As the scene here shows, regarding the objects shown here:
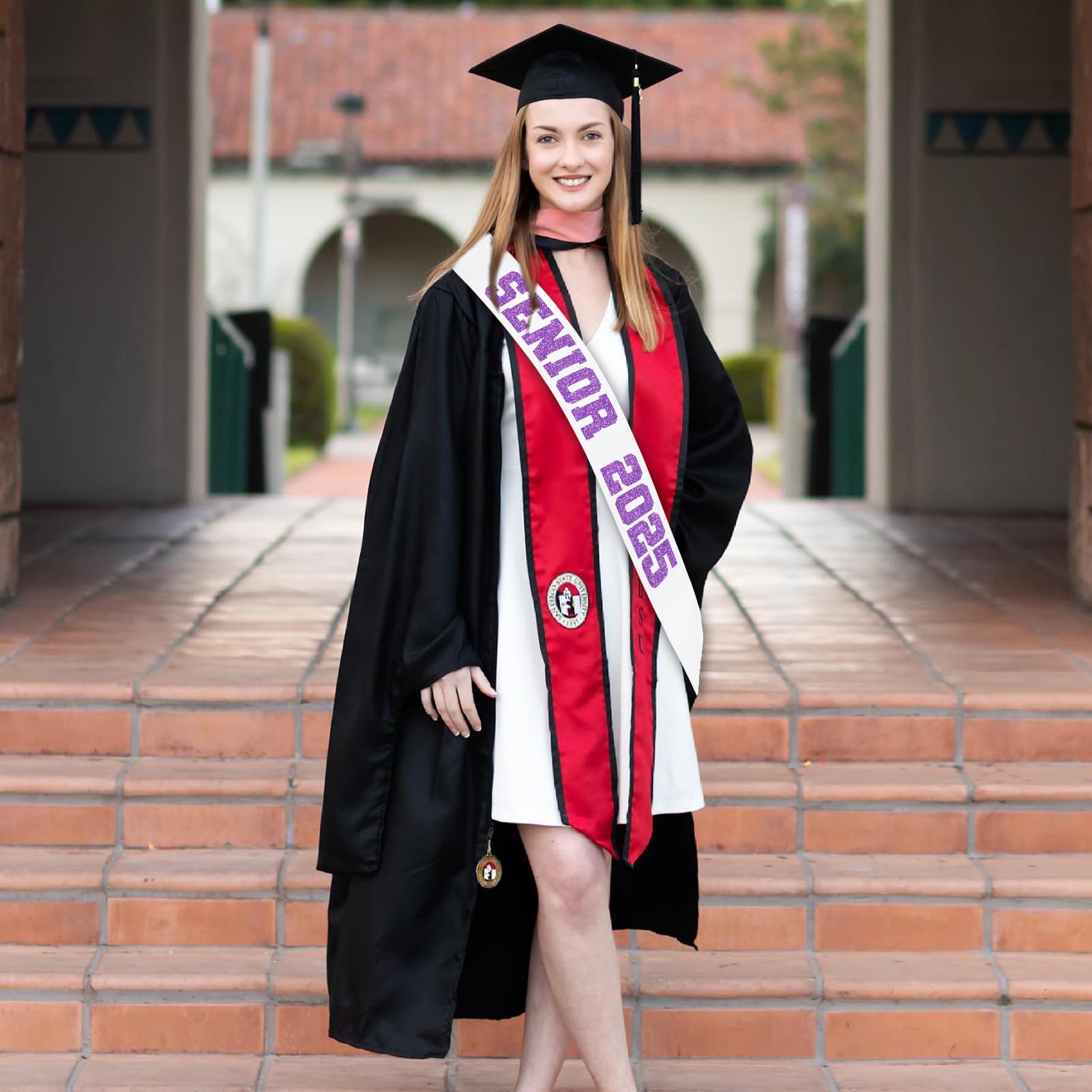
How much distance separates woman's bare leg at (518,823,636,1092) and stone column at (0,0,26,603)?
295 centimetres

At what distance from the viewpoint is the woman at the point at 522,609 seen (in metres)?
2.69

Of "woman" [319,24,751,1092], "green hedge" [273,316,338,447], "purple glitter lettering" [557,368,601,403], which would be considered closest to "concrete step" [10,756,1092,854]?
"woman" [319,24,751,1092]

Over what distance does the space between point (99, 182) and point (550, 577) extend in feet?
19.9

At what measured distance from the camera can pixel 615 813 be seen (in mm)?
2748

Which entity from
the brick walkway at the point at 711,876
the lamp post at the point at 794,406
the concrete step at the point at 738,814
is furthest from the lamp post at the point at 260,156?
the concrete step at the point at 738,814

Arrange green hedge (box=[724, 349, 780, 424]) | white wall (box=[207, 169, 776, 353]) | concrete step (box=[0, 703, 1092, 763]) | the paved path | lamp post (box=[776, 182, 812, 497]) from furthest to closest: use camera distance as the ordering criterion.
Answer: white wall (box=[207, 169, 776, 353])
green hedge (box=[724, 349, 780, 424])
the paved path
lamp post (box=[776, 182, 812, 497])
concrete step (box=[0, 703, 1092, 763])

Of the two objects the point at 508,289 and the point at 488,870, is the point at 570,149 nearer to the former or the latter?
the point at 508,289

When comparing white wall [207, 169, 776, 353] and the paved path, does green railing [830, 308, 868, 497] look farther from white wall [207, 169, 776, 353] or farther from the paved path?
white wall [207, 169, 776, 353]

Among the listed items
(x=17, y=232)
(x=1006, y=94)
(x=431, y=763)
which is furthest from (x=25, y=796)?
(x=1006, y=94)

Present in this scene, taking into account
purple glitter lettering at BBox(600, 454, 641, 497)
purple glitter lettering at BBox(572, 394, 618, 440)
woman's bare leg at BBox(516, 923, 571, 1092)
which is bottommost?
woman's bare leg at BBox(516, 923, 571, 1092)

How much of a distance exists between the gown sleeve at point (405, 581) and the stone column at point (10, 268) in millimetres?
2774

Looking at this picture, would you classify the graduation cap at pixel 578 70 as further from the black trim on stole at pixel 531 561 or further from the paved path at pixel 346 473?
the paved path at pixel 346 473

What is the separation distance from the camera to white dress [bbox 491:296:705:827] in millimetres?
2705

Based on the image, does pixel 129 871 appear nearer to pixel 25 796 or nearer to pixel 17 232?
pixel 25 796
